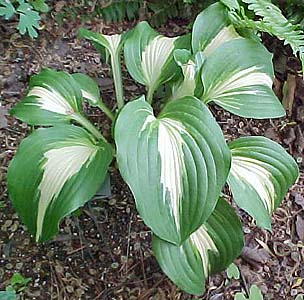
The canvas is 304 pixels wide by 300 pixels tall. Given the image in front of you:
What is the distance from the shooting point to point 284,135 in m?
1.80

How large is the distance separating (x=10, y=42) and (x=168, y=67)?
0.58m

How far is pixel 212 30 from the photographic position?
1.54 meters

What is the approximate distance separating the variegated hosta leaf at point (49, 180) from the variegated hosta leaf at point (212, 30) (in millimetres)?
421

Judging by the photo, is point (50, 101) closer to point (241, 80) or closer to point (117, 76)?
point (117, 76)

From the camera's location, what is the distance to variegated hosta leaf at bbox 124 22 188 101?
151cm

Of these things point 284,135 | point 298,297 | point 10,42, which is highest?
point 10,42

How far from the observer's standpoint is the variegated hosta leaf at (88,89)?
1.51m

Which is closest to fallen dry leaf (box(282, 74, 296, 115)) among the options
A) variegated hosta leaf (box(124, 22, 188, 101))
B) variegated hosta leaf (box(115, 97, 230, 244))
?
variegated hosta leaf (box(124, 22, 188, 101))

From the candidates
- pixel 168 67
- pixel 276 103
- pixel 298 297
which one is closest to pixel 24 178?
pixel 168 67

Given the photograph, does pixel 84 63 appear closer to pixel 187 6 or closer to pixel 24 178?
pixel 187 6

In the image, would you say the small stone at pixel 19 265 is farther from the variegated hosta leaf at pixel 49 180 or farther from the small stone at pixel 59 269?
Answer: the variegated hosta leaf at pixel 49 180

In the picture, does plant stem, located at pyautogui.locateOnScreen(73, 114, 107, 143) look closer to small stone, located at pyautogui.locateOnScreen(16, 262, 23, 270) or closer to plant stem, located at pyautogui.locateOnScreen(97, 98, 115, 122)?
plant stem, located at pyautogui.locateOnScreen(97, 98, 115, 122)

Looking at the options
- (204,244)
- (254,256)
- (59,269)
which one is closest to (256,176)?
(204,244)

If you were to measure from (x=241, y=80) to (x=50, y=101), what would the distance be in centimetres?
46
